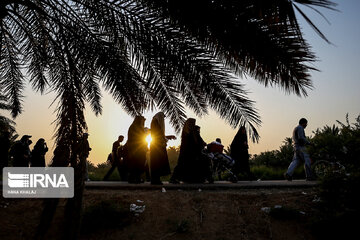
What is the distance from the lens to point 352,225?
4270 mm

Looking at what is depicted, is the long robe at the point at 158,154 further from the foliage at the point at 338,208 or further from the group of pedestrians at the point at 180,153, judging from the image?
the foliage at the point at 338,208

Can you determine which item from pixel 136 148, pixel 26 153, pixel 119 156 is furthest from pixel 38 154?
pixel 136 148

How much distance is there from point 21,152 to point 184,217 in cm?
670

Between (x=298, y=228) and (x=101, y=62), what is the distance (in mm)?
4089

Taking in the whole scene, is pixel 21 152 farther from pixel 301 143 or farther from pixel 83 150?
pixel 301 143

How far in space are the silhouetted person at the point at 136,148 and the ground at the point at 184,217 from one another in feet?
7.23

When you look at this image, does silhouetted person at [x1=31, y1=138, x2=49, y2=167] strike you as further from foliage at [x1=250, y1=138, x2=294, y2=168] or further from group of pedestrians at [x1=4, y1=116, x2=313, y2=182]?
foliage at [x1=250, y1=138, x2=294, y2=168]

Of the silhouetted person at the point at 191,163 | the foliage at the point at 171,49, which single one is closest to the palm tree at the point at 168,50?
the foliage at the point at 171,49

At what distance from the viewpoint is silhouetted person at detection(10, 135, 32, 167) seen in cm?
934

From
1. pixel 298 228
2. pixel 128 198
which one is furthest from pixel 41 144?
pixel 298 228

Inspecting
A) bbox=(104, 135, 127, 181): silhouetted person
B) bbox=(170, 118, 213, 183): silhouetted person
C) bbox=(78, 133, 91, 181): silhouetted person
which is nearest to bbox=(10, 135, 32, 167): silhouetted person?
bbox=(104, 135, 127, 181): silhouetted person

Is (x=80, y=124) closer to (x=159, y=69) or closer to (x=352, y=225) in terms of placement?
(x=159, y=69)

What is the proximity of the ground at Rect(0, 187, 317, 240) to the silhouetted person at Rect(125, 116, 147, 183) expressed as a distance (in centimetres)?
220

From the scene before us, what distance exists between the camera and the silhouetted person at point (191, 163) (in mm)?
8344
